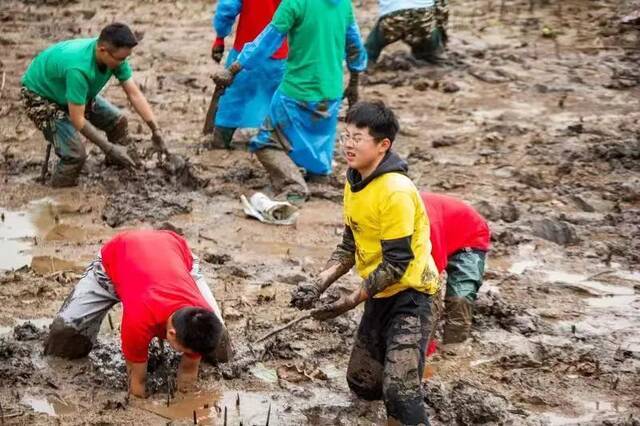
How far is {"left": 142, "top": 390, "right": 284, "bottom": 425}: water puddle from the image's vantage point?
4762 mm

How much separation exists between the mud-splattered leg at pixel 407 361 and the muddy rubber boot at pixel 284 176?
10.0 ft

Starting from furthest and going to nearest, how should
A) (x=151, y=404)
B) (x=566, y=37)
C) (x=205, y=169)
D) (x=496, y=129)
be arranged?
1. (x=566, y=37)
2. (x=496, y=129)
3. (x=205, y=169)
4. (x=151, y=404)

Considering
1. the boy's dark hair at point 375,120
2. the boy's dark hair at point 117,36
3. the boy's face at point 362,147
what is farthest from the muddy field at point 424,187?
the boy's dark hair at point 375,120

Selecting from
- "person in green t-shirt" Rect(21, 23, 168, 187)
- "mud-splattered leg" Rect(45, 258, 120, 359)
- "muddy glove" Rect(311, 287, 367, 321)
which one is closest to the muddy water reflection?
"person in green t-shirt" Rect(21, 23, 168, 187)

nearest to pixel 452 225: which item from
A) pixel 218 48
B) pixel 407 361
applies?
pixel 407 361

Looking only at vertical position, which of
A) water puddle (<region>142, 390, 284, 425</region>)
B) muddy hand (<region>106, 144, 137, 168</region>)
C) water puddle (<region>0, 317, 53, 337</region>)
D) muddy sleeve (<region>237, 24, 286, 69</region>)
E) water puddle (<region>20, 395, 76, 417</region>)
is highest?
muddy sleeve (<region>237, 24, 286, 69</region>)

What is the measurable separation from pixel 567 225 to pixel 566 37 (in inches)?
232

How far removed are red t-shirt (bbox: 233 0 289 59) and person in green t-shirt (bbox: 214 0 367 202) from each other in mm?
602

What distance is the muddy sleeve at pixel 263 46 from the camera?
735 centimetres

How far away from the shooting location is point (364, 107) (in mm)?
4375

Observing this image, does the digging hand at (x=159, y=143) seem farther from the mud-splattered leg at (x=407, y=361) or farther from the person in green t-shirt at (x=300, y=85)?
the mud-splattered leg at (x=407, y=361)

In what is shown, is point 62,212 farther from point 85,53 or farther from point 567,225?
point 567,225

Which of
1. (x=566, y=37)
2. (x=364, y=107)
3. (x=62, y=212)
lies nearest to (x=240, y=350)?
(x=364, y=107)

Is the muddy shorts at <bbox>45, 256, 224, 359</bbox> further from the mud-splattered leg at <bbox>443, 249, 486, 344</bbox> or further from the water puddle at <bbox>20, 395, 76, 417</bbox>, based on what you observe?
the mud-splattered leg at <bbox>443, 249, 486, 344</bbox>
